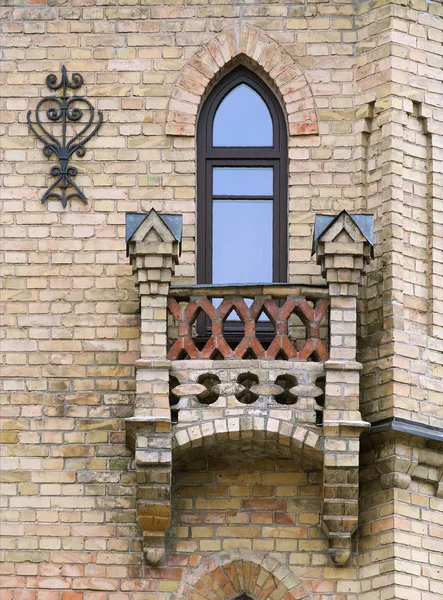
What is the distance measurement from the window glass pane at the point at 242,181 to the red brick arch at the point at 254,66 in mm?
440

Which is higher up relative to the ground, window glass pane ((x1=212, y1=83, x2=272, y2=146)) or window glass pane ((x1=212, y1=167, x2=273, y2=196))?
window glass pane ((x1=212, y1=83, x2=272, y2=146))

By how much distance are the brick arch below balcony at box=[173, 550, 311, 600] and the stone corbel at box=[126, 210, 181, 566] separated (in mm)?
352

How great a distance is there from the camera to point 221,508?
19.7m

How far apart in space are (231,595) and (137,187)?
364 centimetres

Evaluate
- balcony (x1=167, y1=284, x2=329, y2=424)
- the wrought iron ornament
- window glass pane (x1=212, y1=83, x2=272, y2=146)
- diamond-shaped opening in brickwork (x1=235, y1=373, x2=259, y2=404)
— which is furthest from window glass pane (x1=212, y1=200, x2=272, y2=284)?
diamond-shaped opening in brickwork (x1=235, y1=373, x2=259, y2=404)

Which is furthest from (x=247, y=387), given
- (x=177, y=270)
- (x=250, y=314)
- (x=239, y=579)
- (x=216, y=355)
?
(x=239, y=579)

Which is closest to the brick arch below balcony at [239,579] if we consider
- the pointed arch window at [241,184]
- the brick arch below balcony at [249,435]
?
the brick arch below balcony at [249,435]

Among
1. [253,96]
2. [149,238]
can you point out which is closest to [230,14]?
[253,96]

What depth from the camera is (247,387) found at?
64.5 feet

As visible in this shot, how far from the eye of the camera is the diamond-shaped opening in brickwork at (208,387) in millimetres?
19516

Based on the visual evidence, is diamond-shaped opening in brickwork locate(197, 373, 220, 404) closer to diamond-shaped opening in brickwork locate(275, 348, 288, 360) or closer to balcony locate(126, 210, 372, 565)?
balcony locate(126, 210, 372, 565)

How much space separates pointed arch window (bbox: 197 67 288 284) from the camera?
68.1 feet

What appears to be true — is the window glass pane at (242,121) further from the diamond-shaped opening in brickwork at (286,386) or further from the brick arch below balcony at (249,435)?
the brick arch below balcony at (249,435)

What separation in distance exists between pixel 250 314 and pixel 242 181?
1.67 metres
